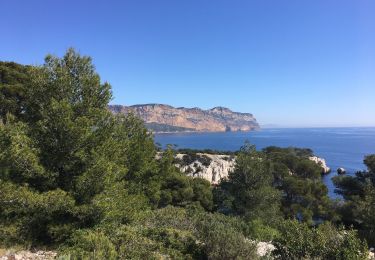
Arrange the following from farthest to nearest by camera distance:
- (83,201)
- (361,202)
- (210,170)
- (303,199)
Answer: (210,170), (303,199), (361,202), (83,201)

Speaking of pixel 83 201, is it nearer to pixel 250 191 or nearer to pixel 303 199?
pixel 250 191

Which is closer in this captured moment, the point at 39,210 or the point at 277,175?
the point at 39,210

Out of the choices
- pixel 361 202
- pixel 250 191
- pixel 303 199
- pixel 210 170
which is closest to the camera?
pixel 250 191

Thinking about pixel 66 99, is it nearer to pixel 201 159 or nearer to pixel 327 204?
pixel 327 204

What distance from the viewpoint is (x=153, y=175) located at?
774 inches

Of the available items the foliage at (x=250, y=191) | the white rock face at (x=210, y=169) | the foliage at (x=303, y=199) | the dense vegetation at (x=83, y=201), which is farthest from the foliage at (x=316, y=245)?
the white rock face at (x=210, y=169)

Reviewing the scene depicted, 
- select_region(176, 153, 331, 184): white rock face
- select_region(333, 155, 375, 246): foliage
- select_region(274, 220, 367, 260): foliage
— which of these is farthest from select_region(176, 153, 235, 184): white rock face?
select_region(274, 220, 367, 260): foliage

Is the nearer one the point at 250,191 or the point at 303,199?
the point at 250,191

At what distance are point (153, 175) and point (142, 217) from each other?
665cm

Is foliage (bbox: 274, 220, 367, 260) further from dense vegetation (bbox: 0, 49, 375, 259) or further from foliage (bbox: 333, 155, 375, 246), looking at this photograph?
foliage (bbox: 333, 155, 375, 246)

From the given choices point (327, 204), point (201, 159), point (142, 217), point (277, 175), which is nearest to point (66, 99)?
point (142, 217)

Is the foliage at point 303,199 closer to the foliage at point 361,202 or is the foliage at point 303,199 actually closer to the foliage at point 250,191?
the foliage at point 361,202

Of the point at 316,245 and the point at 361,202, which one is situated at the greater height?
the point at 316,245

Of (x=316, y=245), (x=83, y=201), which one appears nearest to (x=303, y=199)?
(x=316, y=245)
